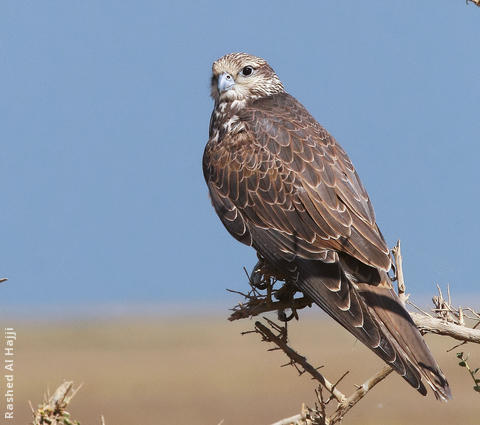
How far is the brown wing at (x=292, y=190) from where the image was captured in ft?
15.7

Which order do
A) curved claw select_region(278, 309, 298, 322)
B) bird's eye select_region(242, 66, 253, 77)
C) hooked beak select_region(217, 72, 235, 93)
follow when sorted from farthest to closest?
bird's eye select_region(242, 66, 253, 77) → hooked beak select_region(217, 72, 235, 93) → curved claw select_region(278, 309, 298, 322)

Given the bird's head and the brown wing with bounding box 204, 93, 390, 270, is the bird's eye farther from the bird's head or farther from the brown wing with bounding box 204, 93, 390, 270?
the brown wing with bounding box 204, 93, 390, 270

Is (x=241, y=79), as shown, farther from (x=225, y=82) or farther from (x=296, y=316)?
(x=296, y=316)

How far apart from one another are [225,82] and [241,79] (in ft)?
0.48

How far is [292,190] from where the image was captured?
16.6 feet

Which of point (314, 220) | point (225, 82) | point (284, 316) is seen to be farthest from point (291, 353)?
point (225, 82)

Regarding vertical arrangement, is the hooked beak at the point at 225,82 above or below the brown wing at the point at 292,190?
above

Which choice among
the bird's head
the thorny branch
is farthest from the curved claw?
the bird's head

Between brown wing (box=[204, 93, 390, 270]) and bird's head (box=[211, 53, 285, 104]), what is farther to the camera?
bird's head (box=[211, 53, 285, 104])

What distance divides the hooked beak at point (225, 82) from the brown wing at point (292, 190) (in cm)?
47

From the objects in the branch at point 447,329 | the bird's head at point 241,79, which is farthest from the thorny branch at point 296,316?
the bird's head at point 241,79

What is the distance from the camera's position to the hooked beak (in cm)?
617

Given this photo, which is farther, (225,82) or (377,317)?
(225,82)

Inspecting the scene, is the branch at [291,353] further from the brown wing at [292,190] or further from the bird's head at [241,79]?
the bird's head at [241,79]
